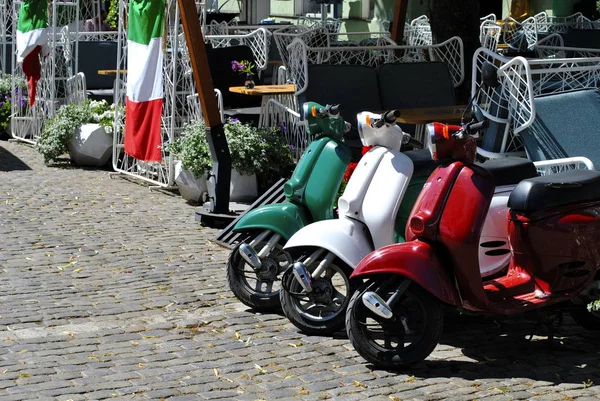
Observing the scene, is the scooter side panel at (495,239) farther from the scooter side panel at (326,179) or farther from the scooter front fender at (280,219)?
the scooter front fender at (280,219)

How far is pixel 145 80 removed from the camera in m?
10.2

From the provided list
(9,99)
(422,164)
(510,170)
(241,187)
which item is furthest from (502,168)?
(9,99)

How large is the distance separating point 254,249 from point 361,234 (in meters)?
0.83

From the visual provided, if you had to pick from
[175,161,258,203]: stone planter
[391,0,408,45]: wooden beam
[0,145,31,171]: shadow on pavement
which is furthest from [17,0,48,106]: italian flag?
[391,0,408,45]: wooden beam

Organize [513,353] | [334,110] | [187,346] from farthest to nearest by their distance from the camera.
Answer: [334,110], [187,346], [513,353]

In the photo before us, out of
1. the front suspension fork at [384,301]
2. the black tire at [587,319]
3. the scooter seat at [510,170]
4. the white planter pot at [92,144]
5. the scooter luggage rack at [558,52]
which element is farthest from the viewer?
the scooter luggage rack at [558,52]

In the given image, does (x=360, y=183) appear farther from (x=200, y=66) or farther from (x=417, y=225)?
(x=200, y=66)

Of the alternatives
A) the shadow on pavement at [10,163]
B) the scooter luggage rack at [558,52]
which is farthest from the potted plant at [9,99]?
the scooter luggage rack at [558,52]

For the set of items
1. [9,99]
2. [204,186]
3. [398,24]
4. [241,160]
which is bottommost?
[204,186]

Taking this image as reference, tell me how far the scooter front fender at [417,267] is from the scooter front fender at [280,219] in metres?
1.06

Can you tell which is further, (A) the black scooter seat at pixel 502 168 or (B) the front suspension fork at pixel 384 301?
(A) the black scooter seat at pixel 502 168

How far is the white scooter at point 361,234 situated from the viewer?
5.63m

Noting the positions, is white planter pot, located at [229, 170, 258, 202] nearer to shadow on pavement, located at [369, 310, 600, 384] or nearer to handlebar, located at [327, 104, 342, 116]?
handlebar, located at [327, 104, 342, 116]

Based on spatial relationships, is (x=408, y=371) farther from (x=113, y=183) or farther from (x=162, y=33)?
(x=113, y=183)
